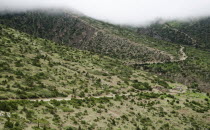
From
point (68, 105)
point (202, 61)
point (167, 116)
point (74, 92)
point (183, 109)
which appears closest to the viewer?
point (68, 105)

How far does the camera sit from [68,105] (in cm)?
3722

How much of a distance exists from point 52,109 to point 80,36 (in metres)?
127

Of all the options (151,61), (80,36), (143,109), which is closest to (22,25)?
(80,36)

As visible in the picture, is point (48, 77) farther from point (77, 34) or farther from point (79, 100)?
point (77, 34)

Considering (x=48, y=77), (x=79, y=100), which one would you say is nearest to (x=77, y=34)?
(x=48, y=77)

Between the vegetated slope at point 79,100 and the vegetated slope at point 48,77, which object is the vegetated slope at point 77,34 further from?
the vegetated slope at point 79,100

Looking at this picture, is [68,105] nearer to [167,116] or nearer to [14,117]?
[14,117]

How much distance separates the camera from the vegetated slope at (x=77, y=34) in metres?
126

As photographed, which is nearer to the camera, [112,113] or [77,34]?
[112,113]

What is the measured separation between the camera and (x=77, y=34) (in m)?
158

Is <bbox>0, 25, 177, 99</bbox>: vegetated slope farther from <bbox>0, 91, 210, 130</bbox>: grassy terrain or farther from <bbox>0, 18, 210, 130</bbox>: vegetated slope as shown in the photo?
<bbox>0, 91, 210, 130</bbox>: grassy terrain

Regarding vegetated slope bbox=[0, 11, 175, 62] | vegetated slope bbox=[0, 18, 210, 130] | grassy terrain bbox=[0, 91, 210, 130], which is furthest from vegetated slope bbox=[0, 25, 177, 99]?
vegetated slope bbox=[0, 11, 175, 62]

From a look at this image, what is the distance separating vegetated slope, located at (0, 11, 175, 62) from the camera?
12588cm

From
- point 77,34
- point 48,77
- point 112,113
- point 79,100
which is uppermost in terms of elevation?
point 79,100
